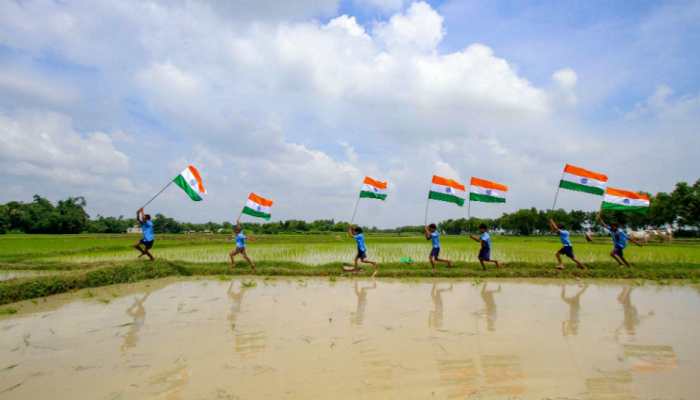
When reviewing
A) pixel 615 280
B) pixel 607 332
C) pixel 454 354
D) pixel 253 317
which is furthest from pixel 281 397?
pixel 615 280

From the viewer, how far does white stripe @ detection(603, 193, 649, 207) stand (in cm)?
1476

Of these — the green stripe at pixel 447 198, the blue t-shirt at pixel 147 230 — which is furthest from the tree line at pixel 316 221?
the blue t-shirt at pixel 147 230

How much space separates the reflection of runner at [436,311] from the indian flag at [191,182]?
913 cm

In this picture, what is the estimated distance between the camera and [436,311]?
7.70m

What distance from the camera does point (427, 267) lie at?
1412 centimetres

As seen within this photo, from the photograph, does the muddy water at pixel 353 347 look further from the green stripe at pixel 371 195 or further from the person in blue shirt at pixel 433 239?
the green stripe at pixel 371 195

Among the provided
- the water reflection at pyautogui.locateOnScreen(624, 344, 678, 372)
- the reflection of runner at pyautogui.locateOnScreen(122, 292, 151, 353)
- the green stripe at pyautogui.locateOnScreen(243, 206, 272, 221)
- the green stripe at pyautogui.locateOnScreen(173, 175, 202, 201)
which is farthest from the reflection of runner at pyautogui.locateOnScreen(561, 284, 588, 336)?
the green stripe at pyautogui.locateOnScreen(173, 175, 202, 201)

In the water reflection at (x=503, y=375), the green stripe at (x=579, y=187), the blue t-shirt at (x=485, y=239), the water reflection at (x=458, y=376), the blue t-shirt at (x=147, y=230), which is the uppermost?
the green stripe at (x=579, y=187)

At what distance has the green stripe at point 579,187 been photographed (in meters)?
15.1

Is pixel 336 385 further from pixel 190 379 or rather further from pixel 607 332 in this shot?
pixel 607 332

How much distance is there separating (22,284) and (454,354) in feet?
32.5

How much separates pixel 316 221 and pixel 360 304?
88.1 meters

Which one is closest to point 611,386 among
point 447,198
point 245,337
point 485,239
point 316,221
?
point 245,337

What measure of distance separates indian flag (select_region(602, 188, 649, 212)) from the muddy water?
6139mm
